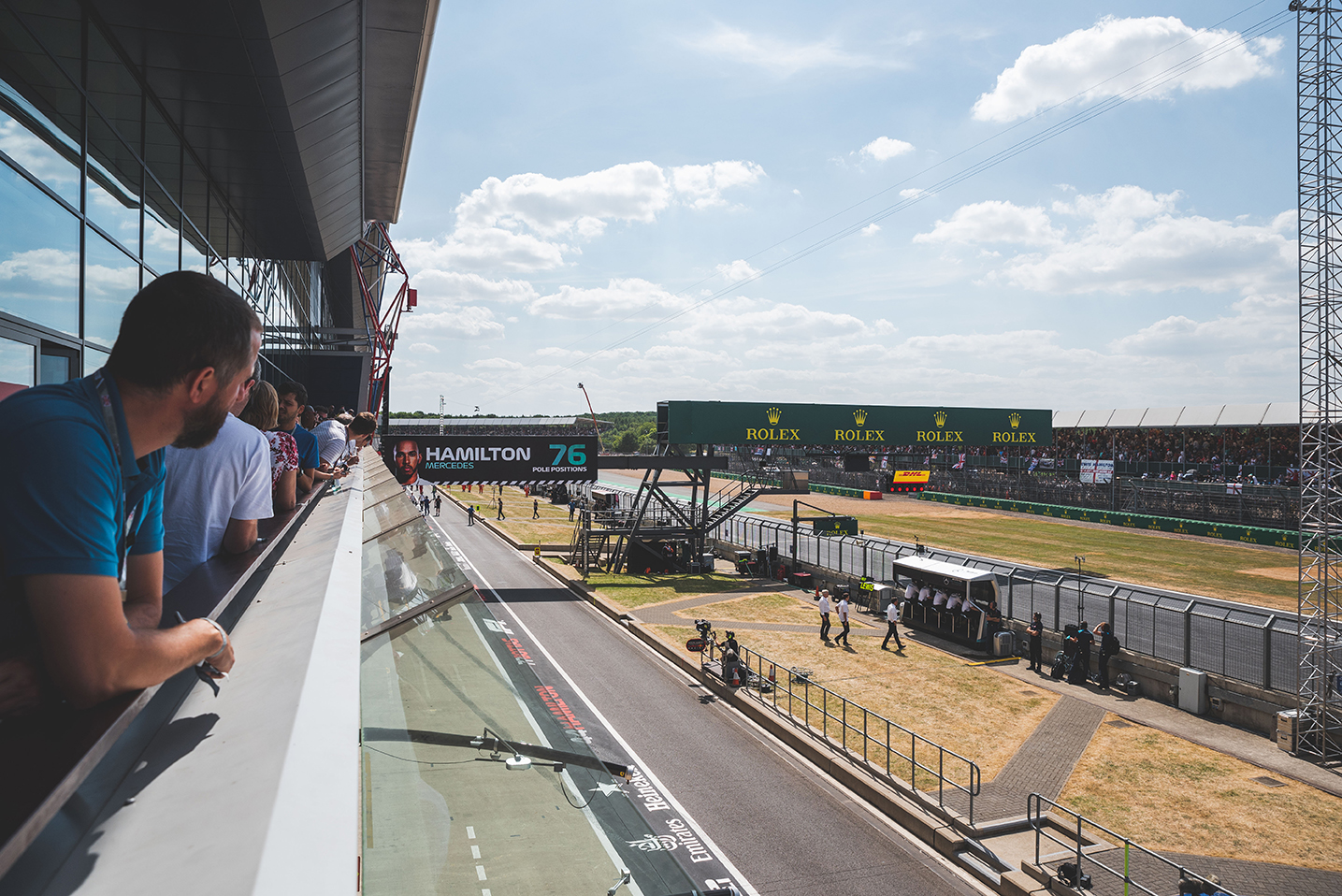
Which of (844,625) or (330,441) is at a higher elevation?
(330,441)

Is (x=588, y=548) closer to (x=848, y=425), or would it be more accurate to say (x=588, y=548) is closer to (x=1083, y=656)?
(x=848, y=425)

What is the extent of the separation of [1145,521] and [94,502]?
57.3 metres

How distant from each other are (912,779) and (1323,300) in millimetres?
14049

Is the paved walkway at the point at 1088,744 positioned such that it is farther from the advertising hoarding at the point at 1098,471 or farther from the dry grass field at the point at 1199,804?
the advertising hoarding at the point at 1098,471

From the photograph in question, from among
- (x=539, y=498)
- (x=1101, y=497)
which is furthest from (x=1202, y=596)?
(x=539, y=498)

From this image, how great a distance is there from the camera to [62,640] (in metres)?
1.26

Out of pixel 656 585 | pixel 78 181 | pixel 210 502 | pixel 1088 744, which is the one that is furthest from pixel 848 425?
pixel 210 502

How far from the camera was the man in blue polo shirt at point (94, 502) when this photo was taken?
1270 millimetres

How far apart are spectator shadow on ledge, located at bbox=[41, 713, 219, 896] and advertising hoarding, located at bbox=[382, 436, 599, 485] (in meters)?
29.1

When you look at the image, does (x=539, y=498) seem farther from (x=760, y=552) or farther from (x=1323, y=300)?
(x=1323, y=300)

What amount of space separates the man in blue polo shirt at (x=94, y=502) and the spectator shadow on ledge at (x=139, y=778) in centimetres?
11

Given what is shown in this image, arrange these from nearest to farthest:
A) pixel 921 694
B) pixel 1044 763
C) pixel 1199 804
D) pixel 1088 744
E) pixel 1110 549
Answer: pixel 1199 804 → pixel 1044 763 → pixel 1088 744 → pixel 921 694 → pixel 1110 549

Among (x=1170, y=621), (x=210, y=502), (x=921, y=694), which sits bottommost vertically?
(x=921, y=694)

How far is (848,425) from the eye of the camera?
4056 centimetres
